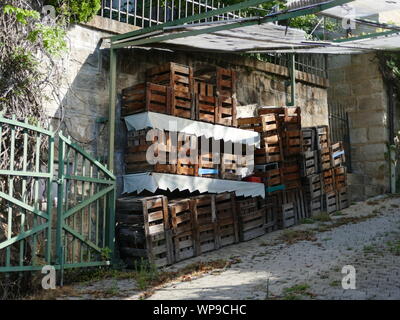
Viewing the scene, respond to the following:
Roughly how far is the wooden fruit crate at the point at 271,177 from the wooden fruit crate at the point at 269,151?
0.47 feet

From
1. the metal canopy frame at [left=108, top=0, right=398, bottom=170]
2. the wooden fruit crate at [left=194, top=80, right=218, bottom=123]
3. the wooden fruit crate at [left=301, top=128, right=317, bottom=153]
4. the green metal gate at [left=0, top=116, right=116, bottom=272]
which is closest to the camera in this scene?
the green metal gate at [left=0, top=116, right=116, bottom=272]

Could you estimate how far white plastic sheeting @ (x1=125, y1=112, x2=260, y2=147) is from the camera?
8.27 meters

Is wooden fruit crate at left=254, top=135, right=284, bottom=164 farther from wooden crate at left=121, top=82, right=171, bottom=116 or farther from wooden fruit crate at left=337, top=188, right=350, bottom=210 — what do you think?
wooden crate at left=121, top=82, right=171, bottom=116

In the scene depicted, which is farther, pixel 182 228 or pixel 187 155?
pixel 187 155

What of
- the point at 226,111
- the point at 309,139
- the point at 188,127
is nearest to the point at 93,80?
the point at 188,127

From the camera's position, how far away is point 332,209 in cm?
1141

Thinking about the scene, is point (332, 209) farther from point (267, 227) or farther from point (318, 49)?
point (318, 49)

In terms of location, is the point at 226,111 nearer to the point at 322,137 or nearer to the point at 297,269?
the point at 322,137

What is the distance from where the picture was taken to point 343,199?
1180 centimetres

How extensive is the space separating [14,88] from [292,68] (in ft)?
23.8

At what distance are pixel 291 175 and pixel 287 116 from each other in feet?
4.11

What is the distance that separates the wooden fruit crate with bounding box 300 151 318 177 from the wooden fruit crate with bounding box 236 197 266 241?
145 centimetres

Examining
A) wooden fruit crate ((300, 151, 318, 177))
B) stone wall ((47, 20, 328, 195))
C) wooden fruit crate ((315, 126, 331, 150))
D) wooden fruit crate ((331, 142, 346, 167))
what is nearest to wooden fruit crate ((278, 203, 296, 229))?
wooden fruit crate ((300, 151, 318, 177))

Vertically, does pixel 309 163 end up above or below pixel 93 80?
below
